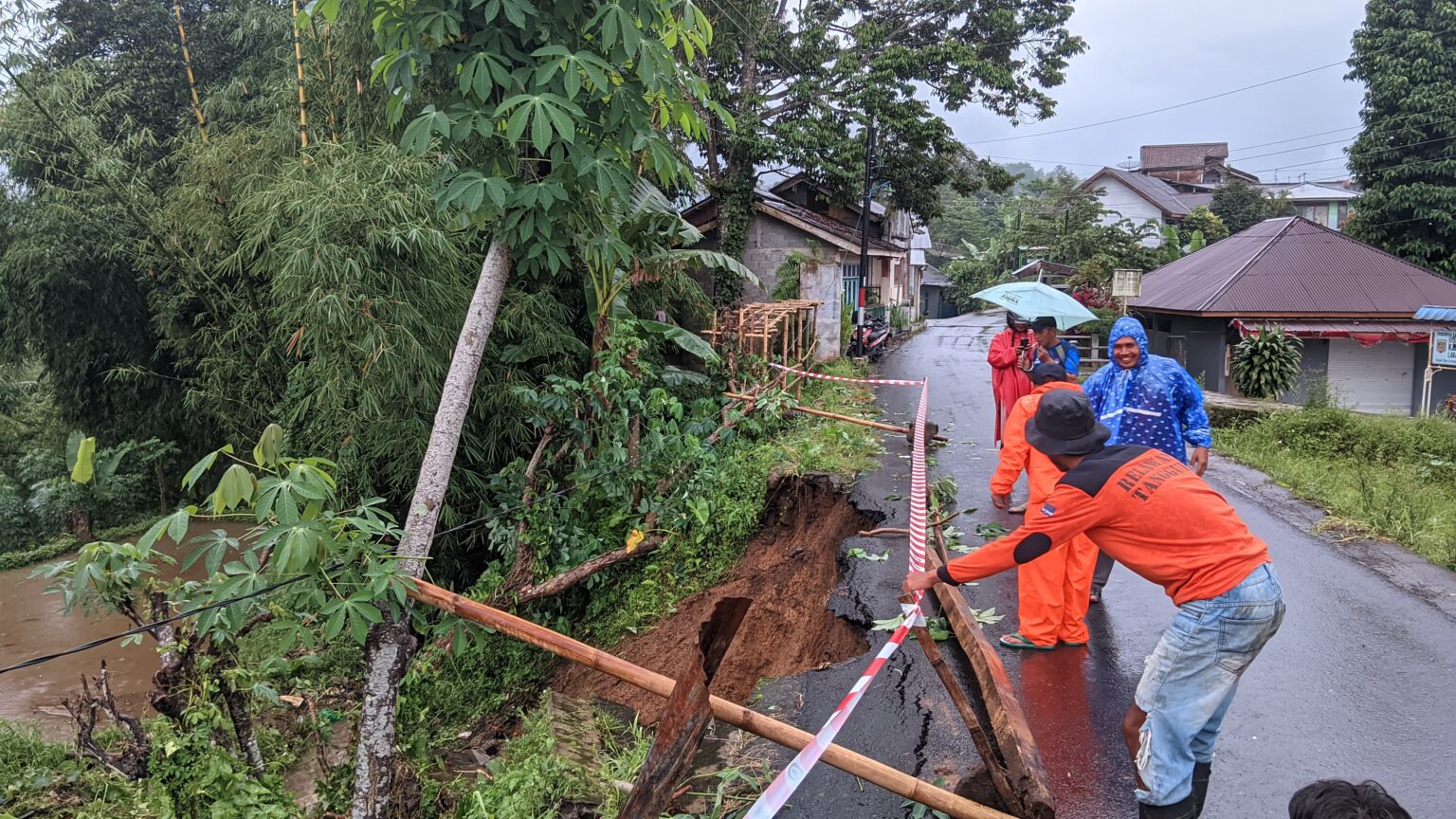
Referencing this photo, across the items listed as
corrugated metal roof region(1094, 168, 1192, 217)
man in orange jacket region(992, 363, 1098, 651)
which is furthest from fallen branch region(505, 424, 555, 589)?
corrugated metal roof region(1094, 168, 1192, 217)

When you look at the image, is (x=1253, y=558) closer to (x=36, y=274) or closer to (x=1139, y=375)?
(x=1139, y=375)

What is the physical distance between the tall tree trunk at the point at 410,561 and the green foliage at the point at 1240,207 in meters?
41.1

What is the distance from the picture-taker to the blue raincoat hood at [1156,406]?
4887 millimetres

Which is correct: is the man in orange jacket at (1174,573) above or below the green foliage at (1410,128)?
below

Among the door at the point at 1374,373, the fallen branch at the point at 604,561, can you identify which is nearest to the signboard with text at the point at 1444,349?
the door at the point at 1374,373

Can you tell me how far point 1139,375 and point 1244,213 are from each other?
130ft

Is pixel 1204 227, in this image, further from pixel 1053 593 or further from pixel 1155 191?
pixel 1053 593

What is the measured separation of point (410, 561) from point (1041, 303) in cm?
521

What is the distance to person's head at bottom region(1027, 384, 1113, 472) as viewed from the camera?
10.5 feet

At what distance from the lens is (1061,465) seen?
10.7 ft

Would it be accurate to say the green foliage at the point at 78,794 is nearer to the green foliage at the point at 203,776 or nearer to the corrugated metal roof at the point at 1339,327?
the green foliage at the point at 203,776

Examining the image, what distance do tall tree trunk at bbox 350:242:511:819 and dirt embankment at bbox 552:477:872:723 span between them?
1.89 m

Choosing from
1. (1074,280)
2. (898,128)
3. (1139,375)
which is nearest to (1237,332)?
(1074,280)

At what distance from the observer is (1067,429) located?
3201 millimetres
